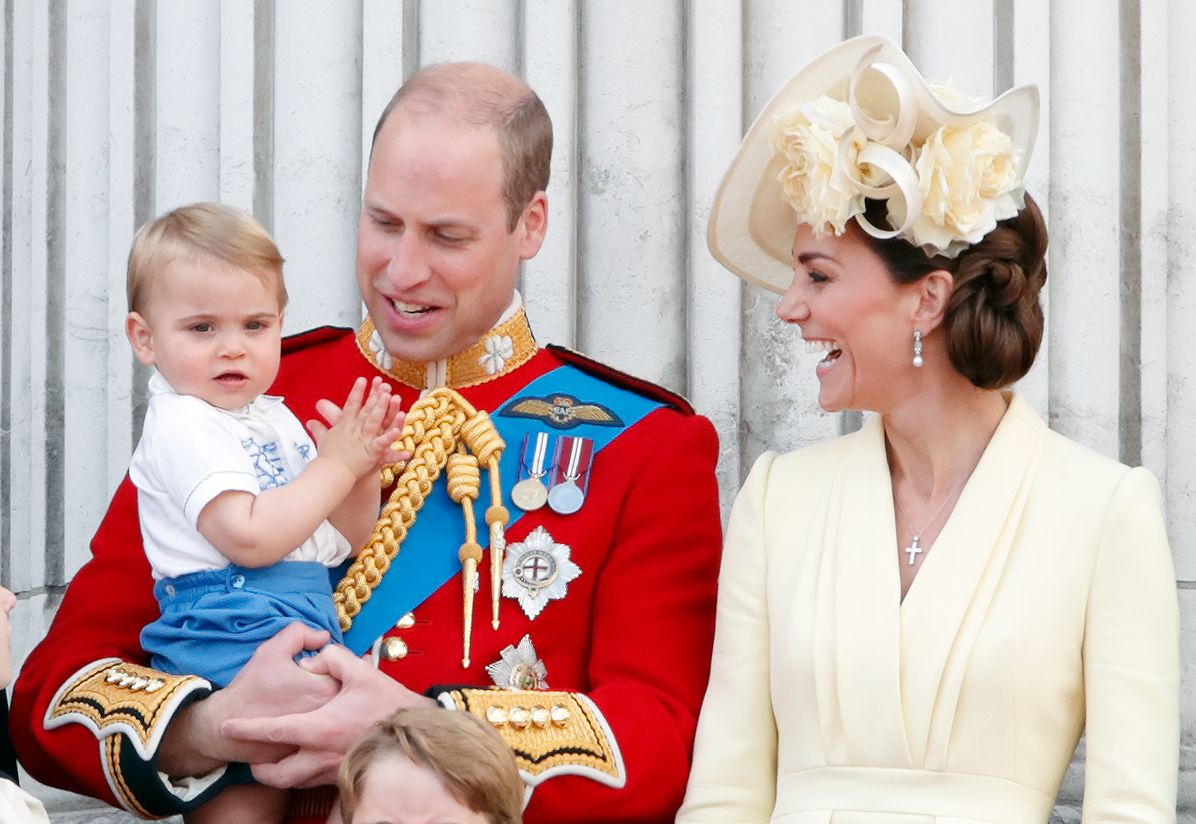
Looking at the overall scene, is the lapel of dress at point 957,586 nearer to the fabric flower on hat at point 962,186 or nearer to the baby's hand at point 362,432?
the fabric flower on hat at point 962,186

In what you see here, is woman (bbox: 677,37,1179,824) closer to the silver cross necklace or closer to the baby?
the silver cross necklace

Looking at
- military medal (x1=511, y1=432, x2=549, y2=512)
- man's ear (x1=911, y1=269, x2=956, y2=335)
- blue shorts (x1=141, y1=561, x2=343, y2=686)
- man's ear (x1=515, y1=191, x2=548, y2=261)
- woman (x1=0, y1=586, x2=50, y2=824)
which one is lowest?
woman (x1=0, y1=586, x2=50, y2=824)

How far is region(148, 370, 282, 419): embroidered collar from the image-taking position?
357 cm

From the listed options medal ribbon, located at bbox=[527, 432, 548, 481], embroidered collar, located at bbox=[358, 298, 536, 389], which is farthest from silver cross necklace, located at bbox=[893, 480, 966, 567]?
embroidered collar, located at bbox=[358, 298, 536, 389]

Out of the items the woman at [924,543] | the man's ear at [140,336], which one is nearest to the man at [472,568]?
the woman at [924,543]

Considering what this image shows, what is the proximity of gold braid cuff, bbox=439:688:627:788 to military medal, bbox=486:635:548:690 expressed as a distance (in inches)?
5.1

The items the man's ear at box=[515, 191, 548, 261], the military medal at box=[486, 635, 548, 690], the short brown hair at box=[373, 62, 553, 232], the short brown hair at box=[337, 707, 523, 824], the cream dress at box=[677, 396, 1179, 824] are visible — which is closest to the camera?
the short brown hair at box=[337, 707, 523, 824]

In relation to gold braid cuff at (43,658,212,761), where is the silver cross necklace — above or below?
above

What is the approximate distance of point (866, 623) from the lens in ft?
11.3

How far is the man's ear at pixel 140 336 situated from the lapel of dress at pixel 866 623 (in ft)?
3.67

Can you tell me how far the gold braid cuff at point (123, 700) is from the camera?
3.42 m

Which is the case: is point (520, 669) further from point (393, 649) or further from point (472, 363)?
point (472, 363)

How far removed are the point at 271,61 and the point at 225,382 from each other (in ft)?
3.74

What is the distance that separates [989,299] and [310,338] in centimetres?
127
